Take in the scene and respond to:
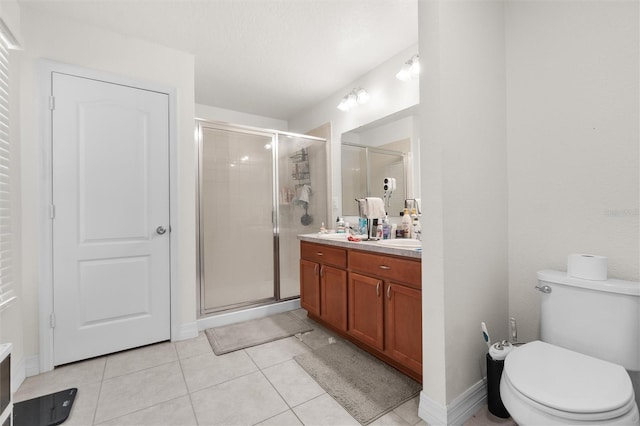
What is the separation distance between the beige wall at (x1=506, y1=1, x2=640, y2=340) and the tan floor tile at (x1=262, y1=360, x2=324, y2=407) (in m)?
1.30

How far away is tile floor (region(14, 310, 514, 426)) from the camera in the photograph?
1447mm

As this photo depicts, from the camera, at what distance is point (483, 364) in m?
1.55

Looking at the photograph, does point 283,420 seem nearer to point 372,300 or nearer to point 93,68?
point 372,300

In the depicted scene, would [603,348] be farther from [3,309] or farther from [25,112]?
[25,112]

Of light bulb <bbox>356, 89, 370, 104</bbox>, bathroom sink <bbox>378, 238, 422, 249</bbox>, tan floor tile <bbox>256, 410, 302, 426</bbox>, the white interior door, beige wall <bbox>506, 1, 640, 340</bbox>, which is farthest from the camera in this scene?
light bulb <bbox>356, 89, 370, 104</bbox>

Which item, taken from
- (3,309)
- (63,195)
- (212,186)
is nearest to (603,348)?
(212,186)

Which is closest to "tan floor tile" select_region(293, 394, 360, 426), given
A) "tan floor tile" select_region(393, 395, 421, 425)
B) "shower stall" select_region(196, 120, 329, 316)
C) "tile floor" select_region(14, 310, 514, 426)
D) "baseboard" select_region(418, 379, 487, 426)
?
"tile floor" select_region(14, 310, 514, 426)

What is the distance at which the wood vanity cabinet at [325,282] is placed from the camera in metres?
2.20

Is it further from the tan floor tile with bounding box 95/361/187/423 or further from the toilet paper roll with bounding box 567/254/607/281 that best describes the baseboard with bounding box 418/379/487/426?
the tan floor tile with bounding box 95/361/187/423

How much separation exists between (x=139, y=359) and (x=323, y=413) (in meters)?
1.47

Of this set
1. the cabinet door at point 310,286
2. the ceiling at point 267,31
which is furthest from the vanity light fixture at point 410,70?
the cabinet door at point 310,286

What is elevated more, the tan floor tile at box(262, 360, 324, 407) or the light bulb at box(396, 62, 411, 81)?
the light bulb at box(396, 62, 411, 81)

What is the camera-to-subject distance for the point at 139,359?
207 centimetres

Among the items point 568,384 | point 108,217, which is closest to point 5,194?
point 108,217
